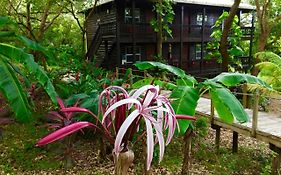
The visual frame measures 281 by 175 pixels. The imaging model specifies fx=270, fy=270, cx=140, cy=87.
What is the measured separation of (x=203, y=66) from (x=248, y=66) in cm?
368

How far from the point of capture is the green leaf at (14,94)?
10.4 feet

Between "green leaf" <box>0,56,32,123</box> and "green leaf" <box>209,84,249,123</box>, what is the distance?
2263mm

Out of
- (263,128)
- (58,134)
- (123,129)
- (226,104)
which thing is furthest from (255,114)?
(58,134)

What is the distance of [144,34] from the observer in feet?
53.9

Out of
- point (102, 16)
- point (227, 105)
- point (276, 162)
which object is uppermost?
point (102, 16)

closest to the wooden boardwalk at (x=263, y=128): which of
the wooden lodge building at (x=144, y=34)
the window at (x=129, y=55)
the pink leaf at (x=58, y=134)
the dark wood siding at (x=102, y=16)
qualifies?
the pink leaf at (x=58, y=134)

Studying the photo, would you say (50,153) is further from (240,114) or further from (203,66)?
(203,66)

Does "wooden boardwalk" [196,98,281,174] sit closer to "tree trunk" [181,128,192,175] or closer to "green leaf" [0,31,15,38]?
"tree trunk" [181,128,192,175]

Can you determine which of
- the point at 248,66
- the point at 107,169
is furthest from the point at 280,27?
the point at 107,169

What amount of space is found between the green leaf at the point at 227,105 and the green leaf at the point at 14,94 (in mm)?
2263

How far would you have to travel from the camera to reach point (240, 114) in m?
3.06

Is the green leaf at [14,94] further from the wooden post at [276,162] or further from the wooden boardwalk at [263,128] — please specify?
the wooden post at [276,162]

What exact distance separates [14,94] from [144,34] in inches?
539

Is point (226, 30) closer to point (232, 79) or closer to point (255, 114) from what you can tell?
point (255, 114)
